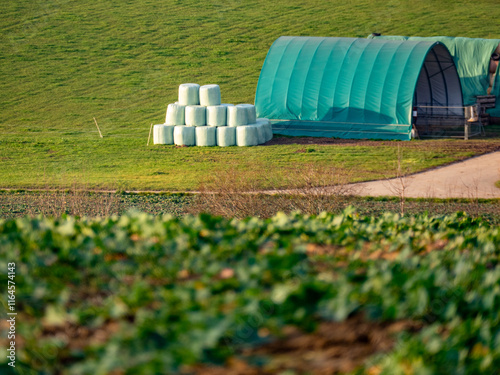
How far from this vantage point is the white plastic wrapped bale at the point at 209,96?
30188mm

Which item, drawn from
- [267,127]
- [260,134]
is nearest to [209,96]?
[260,134]

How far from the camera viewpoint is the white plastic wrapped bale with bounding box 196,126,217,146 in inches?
1184

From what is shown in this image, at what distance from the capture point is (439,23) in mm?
51062

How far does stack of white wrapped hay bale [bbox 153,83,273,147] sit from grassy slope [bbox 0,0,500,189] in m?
1.13

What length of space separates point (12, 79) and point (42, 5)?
1448 centimetres

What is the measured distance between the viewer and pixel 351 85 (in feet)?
106

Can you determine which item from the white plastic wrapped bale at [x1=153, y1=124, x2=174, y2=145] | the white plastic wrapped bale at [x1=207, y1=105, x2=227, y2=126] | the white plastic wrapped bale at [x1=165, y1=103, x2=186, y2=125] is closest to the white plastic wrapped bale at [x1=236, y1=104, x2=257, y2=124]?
the white plastic wrapped bale at [x1=207, y1=105, x2=227, y2=126]

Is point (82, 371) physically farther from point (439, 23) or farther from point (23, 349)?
point (439, 23)

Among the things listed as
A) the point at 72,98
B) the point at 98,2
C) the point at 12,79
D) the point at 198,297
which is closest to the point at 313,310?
the point at 198,297

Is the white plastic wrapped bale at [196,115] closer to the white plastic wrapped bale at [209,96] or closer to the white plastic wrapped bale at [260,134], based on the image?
the white plastic wrapped bale at [209,96]

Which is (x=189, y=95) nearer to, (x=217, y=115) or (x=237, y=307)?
(x=217, y=115)

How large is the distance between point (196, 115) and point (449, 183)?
12.7m

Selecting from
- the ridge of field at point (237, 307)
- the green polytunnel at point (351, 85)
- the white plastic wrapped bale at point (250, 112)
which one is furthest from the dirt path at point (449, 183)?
the ridge of field at point (237, 307)

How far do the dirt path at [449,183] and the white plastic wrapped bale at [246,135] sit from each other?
8.63 metres
